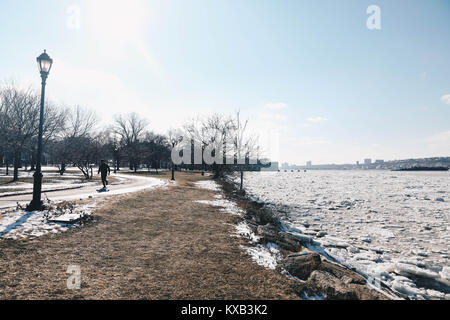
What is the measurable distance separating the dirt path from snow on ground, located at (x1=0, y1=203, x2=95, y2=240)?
0.43 metres

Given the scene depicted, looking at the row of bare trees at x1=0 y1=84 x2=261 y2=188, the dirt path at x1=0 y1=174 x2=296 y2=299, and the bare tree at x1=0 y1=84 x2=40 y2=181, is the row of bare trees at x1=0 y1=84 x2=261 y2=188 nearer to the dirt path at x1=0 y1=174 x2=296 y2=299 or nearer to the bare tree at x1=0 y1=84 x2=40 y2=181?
the bare tree at x1=0 y1=84 x2=40 y2=181

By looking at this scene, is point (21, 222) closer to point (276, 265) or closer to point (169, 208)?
point (169, 208)

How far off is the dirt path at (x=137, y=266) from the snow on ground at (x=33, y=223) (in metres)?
0.43

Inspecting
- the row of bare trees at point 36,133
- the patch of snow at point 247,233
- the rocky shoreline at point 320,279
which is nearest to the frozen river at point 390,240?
the rocky shoreline at point 320,279

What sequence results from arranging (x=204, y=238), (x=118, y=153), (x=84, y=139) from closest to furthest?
1. (x=204, y=238)
2. (x=84, y=139)
3. (x=118, y=153)

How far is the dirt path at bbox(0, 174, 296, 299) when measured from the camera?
10.8 feet

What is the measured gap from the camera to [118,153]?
60.6m

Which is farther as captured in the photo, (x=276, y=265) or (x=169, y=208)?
(x=169, y=208)

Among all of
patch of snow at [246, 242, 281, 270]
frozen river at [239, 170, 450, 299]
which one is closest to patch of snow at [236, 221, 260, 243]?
patch of snow at [246, 242, 281, 270]

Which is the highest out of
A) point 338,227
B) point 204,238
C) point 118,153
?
point 118,153
